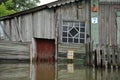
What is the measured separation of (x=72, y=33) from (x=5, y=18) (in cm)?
534

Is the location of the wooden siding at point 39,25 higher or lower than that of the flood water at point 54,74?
higher

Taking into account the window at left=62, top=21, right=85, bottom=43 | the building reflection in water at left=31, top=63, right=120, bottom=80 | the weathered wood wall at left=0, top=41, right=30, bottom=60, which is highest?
the window at left=62, top=21, right=85, bottom=43

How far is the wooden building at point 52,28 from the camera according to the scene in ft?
82.6

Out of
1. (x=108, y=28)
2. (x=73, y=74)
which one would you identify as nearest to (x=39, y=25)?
(x=108, y=28)

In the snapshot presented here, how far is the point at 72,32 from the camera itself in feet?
83.4

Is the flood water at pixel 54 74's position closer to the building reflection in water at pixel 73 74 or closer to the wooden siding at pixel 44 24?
the building reflection in water at pixel 73 74

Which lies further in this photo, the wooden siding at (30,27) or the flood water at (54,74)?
the wooden siding at (30,27)

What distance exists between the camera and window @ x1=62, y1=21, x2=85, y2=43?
25375mm

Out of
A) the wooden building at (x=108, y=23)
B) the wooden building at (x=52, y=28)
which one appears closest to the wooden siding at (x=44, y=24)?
the wooden building at (x=52, y=28)

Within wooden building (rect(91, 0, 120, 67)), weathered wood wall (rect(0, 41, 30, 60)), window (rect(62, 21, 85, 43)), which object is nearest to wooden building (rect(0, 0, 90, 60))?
window (rect(62, 21, 85, 43))

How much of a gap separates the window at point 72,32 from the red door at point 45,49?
3.69 feet

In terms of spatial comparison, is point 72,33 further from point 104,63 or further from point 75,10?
point 104,63

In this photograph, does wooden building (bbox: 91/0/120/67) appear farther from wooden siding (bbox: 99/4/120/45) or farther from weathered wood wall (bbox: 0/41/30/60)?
weathered wood wall (bbox: 0/41/30/60)

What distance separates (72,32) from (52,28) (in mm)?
1600
